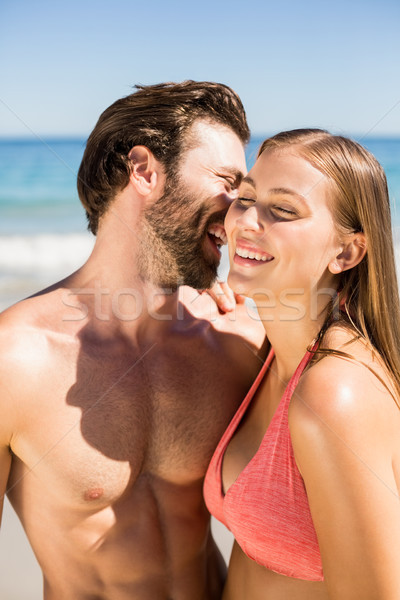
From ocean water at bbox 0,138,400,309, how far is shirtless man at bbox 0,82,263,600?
540 millimetres

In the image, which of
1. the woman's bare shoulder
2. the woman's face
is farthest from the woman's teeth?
the woman's bare shoulder

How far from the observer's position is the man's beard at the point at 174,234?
8.91ft

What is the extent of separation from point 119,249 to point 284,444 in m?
1.15

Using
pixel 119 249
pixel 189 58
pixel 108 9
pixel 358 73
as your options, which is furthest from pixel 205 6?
pixel 119 249

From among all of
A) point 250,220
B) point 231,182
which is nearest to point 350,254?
point 250,220

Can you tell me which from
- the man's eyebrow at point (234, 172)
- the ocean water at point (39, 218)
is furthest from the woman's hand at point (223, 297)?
the ocean water at point (39, 218)

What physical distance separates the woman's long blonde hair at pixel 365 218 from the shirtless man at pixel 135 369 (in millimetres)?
746

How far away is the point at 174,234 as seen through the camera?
9.04 ft

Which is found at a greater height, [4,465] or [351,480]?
[351,480]

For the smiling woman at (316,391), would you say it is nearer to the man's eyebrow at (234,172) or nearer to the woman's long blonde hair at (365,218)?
the woman's long blonde hair at (365,218)

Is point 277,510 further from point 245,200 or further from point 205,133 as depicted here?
point 205,133

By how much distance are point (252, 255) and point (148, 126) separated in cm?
102

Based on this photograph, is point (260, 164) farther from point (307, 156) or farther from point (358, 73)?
point (358, 73)

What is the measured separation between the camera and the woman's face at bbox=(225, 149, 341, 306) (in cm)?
197
